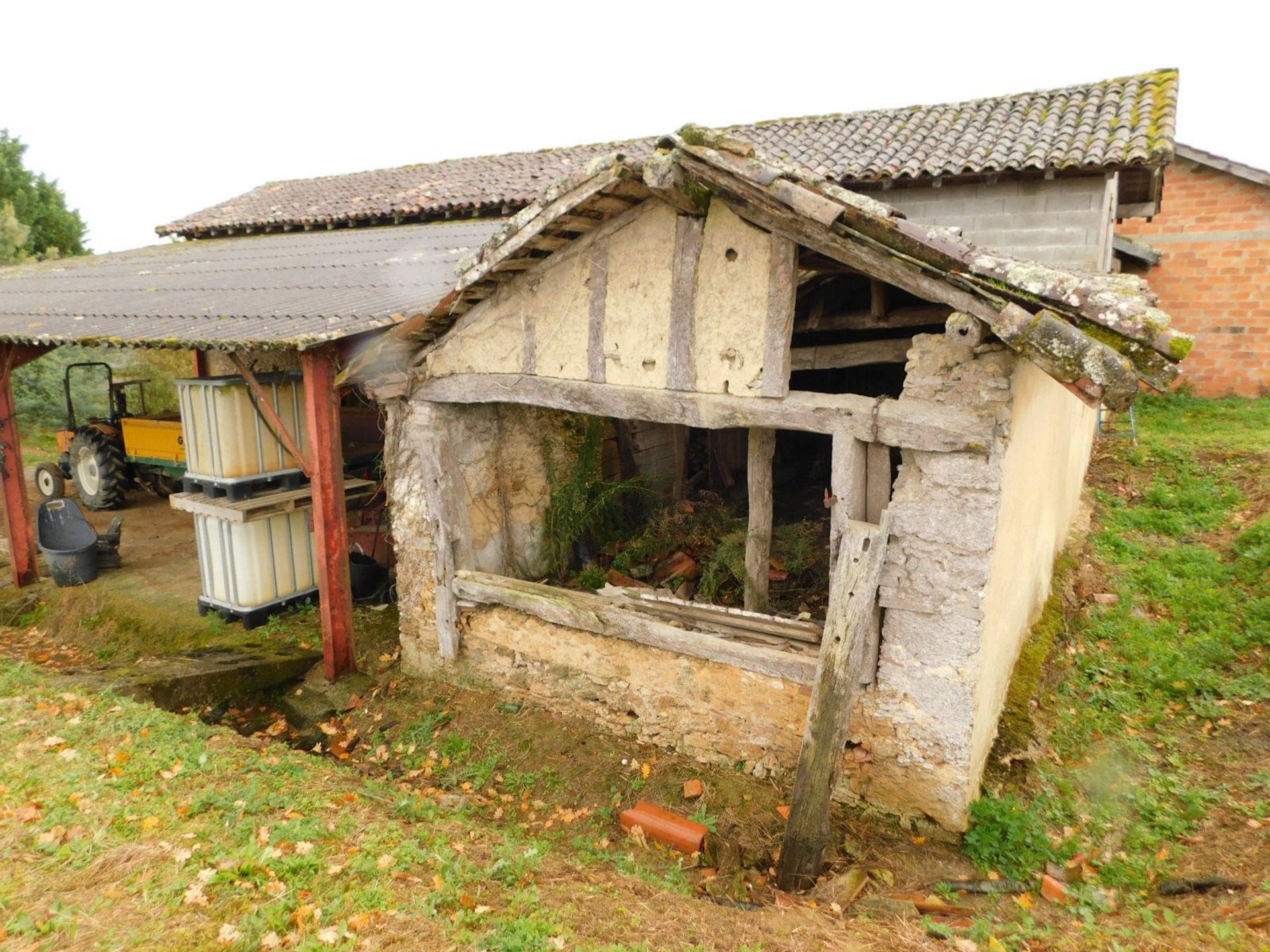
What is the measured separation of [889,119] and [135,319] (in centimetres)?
1054

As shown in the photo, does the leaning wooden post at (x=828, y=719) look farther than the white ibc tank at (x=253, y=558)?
No

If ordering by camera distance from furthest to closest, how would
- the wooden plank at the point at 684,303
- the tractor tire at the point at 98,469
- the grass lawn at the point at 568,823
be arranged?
the tractor tire at the point at 98,469 → the wooden plank at the point at 684,303 → the grass lawn at the point at 568,823

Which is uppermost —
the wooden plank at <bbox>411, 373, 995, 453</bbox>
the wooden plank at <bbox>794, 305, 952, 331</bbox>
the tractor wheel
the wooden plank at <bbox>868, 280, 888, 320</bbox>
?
the wooden plank at <bbox>868, 280, 888, 320</bbox>

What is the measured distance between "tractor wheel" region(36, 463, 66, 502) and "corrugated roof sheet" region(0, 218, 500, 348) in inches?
105

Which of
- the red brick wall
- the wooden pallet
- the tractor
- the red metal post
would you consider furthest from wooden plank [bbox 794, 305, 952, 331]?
the red brick wall

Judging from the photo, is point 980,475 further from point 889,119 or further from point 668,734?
point 889,119

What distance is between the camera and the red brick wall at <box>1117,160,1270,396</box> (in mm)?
13984

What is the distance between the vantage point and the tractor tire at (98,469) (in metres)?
11.2

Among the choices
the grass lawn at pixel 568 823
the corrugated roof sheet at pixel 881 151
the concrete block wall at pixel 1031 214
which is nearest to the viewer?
the grass lawn at pixel 568 823

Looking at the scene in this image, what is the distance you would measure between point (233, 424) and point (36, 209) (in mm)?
24682

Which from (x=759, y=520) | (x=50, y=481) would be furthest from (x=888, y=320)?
(x=50, y=481)

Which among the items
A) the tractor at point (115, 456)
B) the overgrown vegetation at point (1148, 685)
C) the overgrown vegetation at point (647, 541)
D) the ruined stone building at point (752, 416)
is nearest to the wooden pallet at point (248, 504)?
the ruined stone building at point (752, 416)

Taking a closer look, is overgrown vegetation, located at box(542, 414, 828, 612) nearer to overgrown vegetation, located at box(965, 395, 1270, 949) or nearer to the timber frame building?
the timber frame building

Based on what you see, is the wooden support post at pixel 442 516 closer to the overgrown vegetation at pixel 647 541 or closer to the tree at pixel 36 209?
the overgrown vegetation at pixel 647 541
